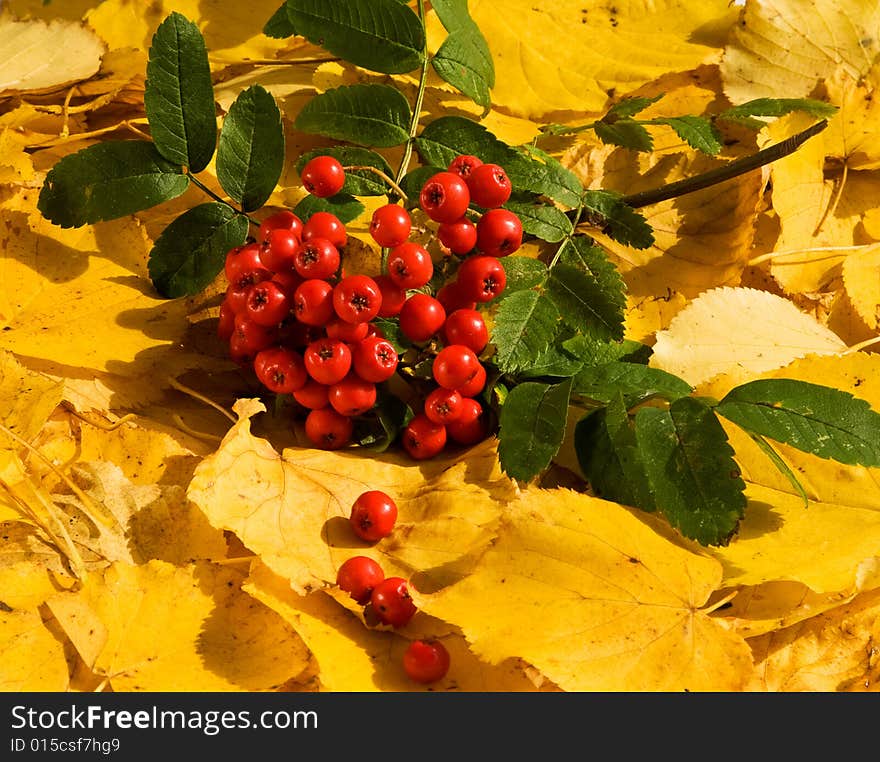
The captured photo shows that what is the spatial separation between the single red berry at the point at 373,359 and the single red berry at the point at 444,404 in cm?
4

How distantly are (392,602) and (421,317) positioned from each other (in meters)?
0.18

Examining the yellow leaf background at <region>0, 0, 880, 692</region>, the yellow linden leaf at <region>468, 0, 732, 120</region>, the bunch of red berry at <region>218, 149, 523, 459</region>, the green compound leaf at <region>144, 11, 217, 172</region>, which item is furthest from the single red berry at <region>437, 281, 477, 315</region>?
the yellow linden leaf at <region>468, 0, 732, 120</region>

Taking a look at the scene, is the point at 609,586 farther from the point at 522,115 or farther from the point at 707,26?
the point at 707,26

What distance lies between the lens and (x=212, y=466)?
24.7 inches

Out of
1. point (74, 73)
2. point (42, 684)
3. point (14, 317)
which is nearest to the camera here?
point (42, 684)

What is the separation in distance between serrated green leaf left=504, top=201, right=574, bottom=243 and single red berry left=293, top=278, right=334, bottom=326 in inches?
6.1

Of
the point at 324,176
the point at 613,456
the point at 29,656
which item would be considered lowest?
the point at 29,656

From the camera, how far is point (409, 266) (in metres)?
0.65

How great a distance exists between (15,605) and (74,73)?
1.66 ft

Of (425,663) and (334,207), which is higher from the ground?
(334,207)

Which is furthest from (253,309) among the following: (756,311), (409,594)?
(756,311)

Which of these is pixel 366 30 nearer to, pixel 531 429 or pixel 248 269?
pixel 248 269

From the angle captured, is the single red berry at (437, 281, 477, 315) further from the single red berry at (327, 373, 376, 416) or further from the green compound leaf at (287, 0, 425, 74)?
the green compound leaf at (287, 0, 425, 74)


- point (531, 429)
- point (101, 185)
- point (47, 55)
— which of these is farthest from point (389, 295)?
point (47, 55)
